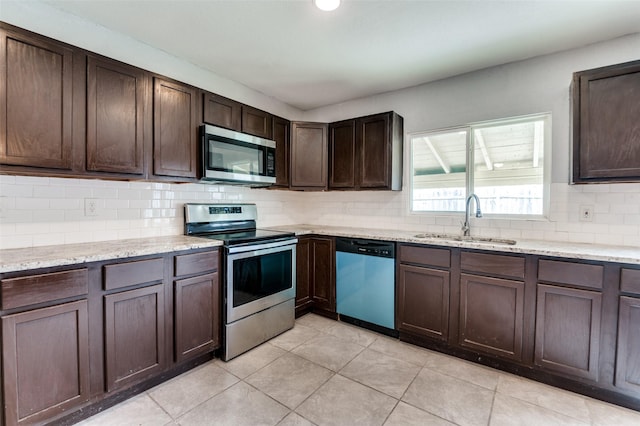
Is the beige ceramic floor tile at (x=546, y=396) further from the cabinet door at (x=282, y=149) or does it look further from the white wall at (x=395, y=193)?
the cabinet door at (x=282, y=149)

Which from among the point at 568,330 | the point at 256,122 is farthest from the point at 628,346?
the point at 256,122

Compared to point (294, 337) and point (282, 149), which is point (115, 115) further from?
point (294, 337)

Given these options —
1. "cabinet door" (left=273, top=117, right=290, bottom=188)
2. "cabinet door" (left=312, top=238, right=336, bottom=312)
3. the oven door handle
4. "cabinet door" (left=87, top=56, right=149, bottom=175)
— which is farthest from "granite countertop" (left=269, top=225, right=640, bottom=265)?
"cabinet door" (left=87, top=56, right=149, bottom=175)

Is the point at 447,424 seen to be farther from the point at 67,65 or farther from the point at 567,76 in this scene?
the point at 67,65

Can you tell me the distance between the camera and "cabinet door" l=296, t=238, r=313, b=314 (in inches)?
123

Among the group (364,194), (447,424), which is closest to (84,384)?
(447,424)

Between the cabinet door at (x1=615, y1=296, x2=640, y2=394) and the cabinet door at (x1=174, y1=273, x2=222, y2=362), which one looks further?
the cabinet door at (x1=174, y1=273, x2=222, y2=362)

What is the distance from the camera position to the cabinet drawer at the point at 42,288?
4.67 feet

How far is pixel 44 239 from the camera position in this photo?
1957mm

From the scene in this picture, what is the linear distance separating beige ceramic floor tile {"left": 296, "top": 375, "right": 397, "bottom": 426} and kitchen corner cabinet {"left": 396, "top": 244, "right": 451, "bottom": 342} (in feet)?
2.69

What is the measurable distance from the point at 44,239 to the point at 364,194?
9.50 feet

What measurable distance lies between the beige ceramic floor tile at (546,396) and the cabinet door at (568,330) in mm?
146

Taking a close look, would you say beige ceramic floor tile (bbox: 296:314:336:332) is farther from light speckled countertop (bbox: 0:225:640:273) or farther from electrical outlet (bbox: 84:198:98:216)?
electrical outlet (bbox: 84:198:98:216)

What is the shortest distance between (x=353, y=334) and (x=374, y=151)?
1.88 metres
